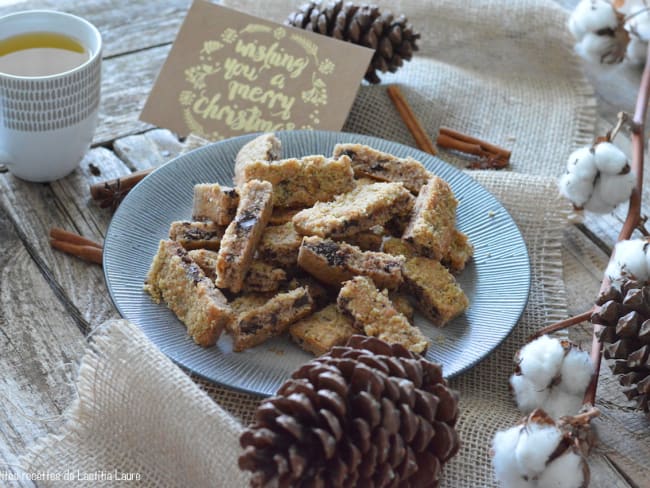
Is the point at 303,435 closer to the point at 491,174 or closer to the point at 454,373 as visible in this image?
the point at 454,373

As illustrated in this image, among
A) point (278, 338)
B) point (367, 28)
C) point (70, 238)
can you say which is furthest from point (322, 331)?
point (367, 28)

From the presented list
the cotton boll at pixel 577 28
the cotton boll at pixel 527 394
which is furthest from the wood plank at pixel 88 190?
the cotton boll at pixel 577 28

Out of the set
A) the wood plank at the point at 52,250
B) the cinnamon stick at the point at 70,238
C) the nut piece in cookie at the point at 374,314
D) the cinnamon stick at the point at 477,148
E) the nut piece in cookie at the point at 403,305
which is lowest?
the wood plank at the point at 52,250

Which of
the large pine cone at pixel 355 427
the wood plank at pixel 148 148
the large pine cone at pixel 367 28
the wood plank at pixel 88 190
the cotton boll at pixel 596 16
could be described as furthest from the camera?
the cotton boll at pixel 596 16

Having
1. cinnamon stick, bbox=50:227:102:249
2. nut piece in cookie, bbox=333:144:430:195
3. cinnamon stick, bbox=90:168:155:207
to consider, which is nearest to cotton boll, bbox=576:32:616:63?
nut piece in cookie, bbox=333:144:430:195

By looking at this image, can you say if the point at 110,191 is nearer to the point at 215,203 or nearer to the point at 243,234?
the point at 215,203

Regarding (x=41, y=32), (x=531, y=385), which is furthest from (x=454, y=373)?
(x=41, y=32)

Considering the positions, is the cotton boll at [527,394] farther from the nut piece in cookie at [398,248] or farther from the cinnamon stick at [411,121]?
the cinnamon stick at [411,121]
